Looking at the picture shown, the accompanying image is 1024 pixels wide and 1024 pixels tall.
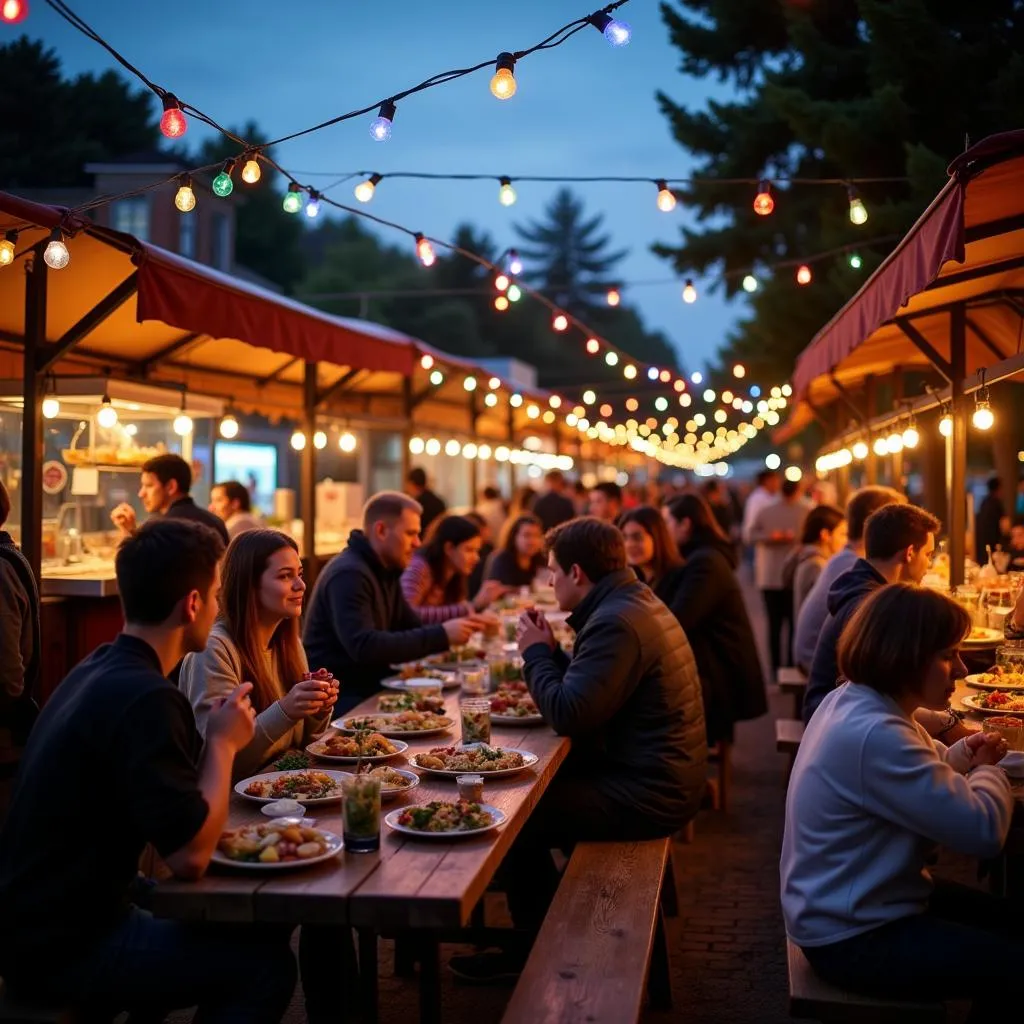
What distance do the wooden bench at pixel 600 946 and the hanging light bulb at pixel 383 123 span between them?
140 inches

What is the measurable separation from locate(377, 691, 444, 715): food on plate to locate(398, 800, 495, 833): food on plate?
68.6 inches

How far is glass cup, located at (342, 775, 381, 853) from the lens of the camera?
3297mm

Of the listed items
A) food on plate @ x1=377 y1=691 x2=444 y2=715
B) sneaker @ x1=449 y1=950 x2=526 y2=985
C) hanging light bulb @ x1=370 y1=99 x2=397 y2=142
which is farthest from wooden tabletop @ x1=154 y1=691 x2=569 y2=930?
hanging light bulb @ x1=370 y1=99 x2=397 y2=142

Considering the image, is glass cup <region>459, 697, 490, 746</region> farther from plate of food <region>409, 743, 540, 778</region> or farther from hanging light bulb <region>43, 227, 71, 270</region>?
hanging light bulb <region>43, 227, 71, 270</region>

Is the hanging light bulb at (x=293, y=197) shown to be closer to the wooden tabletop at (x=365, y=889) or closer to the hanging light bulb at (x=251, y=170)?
the hanging light bulb at (x=251, y=170)

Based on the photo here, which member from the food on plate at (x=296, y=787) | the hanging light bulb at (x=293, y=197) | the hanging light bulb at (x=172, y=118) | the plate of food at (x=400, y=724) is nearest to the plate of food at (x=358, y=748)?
the plate of food at (x=400, y=724)

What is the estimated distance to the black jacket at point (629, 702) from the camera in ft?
15.4

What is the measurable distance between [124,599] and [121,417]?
701cm

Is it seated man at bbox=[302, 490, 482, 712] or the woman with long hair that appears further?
the woman with long hair

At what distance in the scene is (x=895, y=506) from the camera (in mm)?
5375

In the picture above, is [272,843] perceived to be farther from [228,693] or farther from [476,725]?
[476,725]

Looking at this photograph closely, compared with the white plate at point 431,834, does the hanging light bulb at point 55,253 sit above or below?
above

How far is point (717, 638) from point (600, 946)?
13.0 feet

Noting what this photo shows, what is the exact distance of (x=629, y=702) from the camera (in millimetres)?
4898
